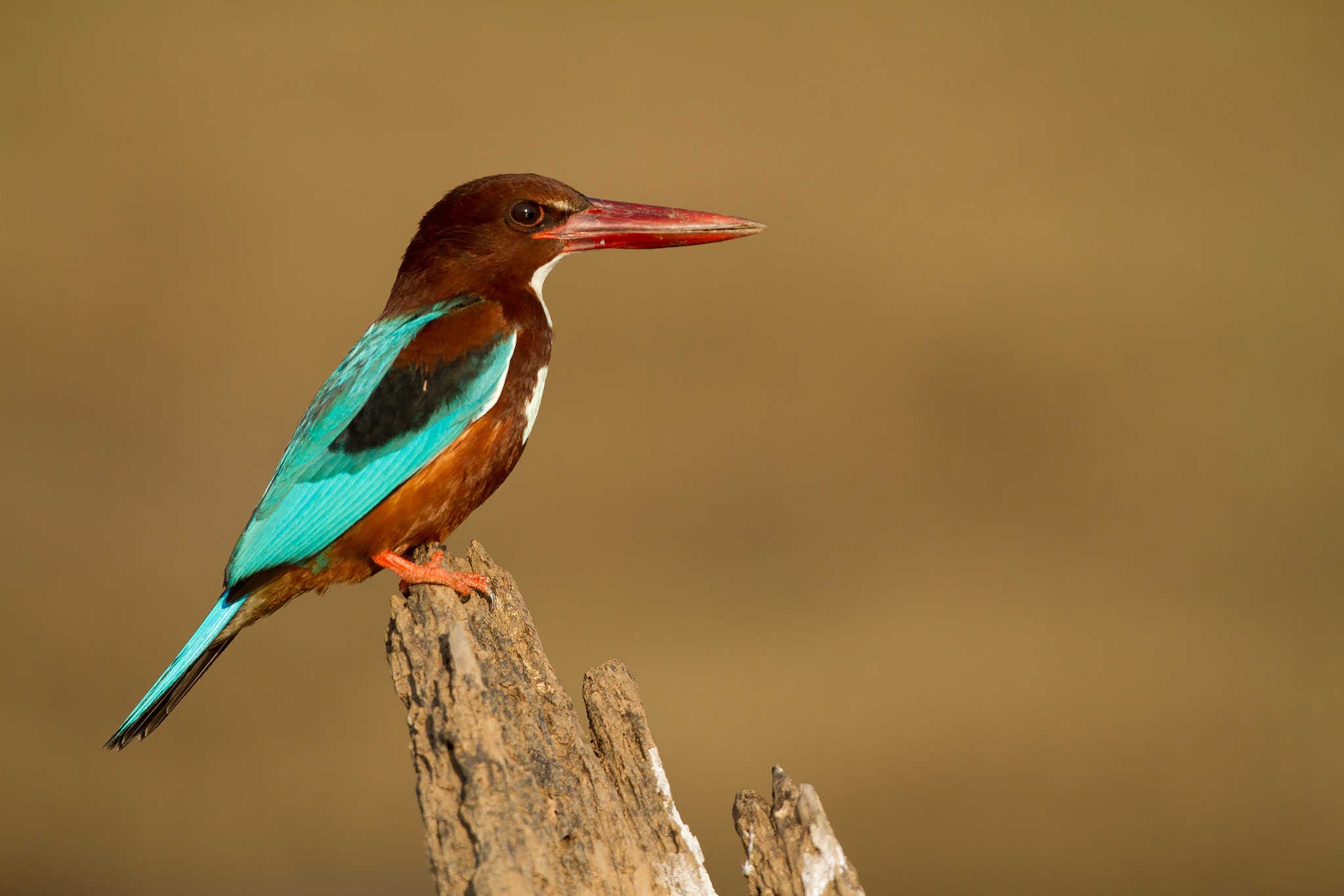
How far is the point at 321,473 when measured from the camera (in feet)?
14.2

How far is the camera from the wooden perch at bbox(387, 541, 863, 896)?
2.88 m

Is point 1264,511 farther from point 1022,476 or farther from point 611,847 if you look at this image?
point 611,847

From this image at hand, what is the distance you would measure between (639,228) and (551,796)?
242cm

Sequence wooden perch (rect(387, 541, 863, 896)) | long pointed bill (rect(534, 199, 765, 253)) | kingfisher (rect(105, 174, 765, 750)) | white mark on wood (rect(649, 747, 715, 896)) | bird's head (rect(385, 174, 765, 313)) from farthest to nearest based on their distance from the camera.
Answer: long pointed bill (rect(534, 199, 765, 253)), bird's head (rect(385, 174, 765, 313)), kingfisher (rect(105, 174, 765, 750)), white mark on wood (rect(649, 747, 715, 896)), wooden perch (rect(387, 541, 863, 896))

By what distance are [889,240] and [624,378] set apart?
2.82 meters

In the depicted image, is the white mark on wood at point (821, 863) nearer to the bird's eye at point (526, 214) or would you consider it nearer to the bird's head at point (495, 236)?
the bird's head at point (495, 236)

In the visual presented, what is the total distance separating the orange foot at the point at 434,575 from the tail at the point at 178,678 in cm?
42

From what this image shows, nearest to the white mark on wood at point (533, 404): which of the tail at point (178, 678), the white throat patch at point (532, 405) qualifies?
the white throat patch at point (532, 405)

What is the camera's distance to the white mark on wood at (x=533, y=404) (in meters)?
4.54

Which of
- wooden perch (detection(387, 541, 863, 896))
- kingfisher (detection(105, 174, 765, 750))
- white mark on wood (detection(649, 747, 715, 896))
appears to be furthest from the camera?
kingfisher (detection(105, 174, 765, 750))

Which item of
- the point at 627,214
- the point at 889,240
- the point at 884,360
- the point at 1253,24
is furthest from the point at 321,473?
the point at 1253,24

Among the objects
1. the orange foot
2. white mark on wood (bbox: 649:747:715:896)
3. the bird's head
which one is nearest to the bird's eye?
the bird's head

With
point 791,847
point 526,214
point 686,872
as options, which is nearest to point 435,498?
point 526,214

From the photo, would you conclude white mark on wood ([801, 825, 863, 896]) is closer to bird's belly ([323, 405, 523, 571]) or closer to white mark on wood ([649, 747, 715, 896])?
white mark on wood ([649, 747, 715, 896])
